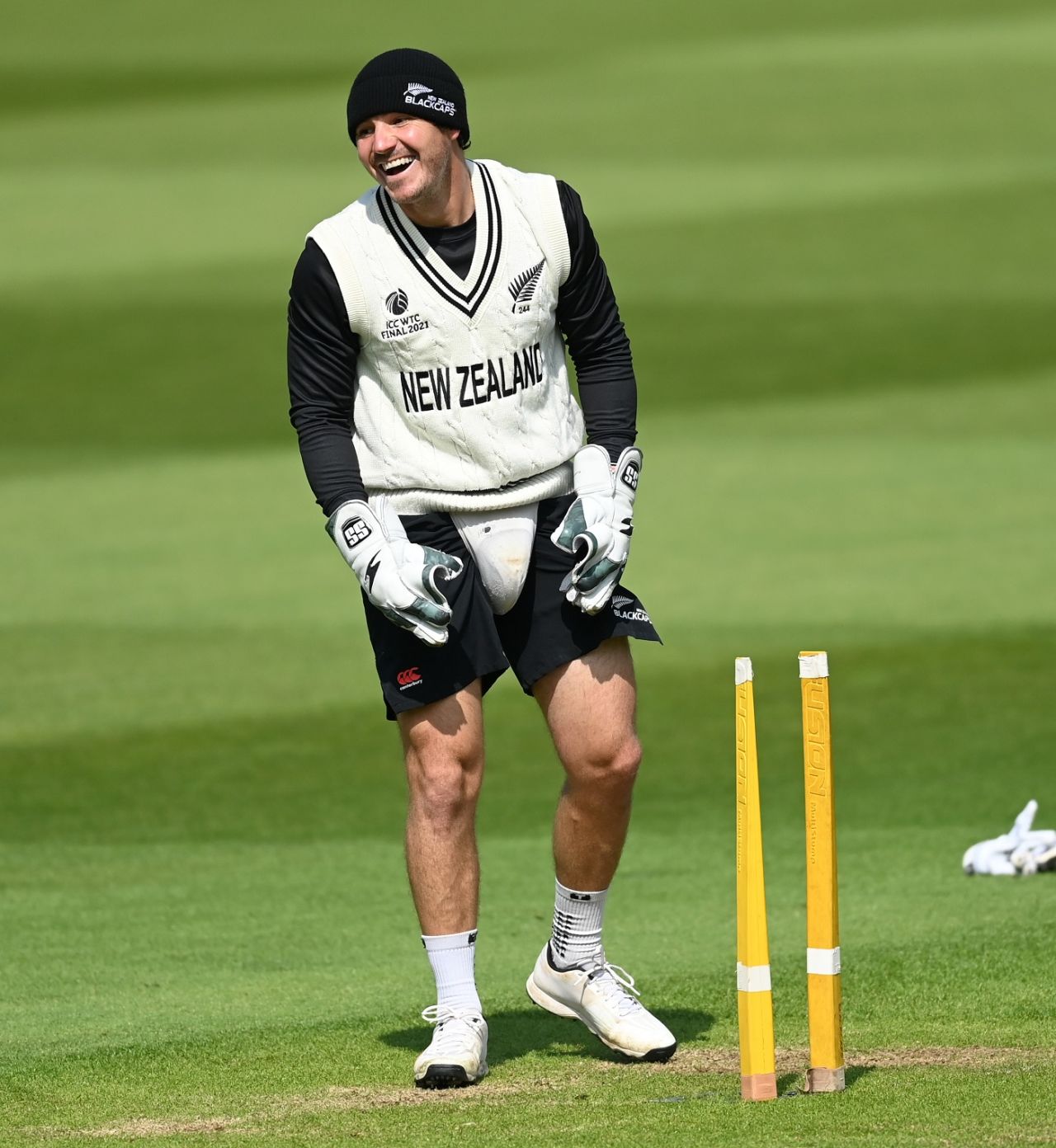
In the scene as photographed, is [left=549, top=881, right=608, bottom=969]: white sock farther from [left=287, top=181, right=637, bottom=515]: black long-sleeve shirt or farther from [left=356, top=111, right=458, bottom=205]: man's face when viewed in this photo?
[left=356, top=111, right=458, bottom=205]: man's face

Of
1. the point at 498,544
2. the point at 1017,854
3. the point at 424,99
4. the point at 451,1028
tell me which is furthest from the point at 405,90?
the point at 1017,854

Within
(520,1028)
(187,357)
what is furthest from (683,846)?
(187,357)

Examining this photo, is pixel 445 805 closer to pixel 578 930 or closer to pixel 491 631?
pixel 491 631

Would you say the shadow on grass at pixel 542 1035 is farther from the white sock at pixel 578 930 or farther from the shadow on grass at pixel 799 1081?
the shadow on grass at pixel 799 1081

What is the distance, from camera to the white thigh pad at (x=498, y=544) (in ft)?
19.0

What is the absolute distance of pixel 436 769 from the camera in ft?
18.6

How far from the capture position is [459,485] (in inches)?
226

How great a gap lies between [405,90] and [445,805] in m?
1.82

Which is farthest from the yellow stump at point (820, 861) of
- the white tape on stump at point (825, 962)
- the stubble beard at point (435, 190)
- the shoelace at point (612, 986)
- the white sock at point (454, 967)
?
the stubble beard at point (435, 190)

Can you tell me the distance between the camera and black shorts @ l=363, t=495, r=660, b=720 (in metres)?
5.68

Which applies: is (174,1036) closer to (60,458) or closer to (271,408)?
Result: (60,458)

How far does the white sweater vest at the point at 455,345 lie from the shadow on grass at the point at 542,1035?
1.46 metres

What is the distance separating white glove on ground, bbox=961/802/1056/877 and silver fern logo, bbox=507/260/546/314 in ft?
12.0

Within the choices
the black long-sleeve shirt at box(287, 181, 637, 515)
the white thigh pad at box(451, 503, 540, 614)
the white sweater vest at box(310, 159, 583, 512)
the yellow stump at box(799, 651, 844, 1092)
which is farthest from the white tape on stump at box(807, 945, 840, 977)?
the black long-sleeve shirt at box(287, 181, 637, 515)
